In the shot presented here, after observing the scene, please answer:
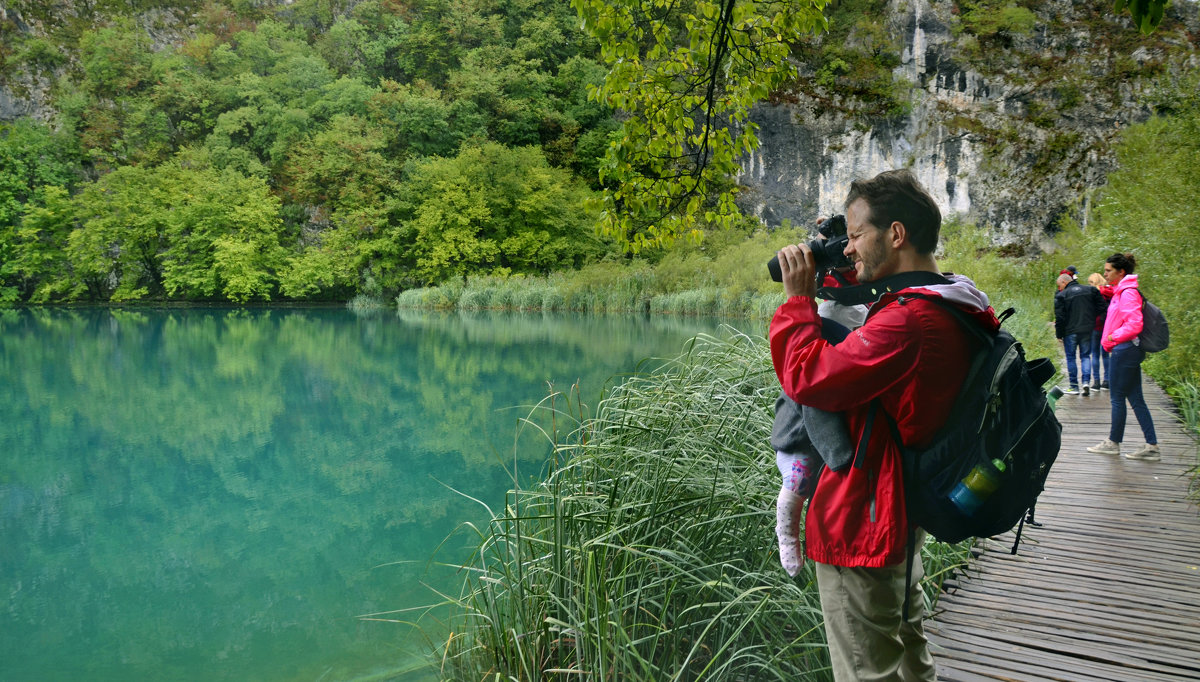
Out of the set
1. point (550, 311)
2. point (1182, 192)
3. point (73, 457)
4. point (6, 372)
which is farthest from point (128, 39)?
point (1182, 192)

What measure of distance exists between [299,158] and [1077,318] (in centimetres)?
3030

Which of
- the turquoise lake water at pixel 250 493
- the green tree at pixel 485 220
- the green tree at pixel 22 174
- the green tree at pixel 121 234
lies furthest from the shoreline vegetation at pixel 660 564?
the green tree at pixel 22 174

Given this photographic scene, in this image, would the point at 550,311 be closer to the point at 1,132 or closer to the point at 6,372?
the point at 6,372

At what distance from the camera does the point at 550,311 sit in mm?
25094

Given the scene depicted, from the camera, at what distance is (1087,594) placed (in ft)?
8.97

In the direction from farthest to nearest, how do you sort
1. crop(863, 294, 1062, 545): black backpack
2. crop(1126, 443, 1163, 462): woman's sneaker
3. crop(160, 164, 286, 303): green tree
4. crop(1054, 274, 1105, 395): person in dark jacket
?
crop(160, 164, 286, 303): green tree → crop(1054, 274, 1105, 395): person in dark jacket → crop(1126, 443, 1163, 462): woman's sneaker → crop(863, 294, 1062, 545): black backpack

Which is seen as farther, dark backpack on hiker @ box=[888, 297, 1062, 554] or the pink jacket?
the pink jacket

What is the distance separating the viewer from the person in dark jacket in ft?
22.5

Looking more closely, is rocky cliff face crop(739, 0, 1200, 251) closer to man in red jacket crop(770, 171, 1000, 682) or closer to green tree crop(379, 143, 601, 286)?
green tree crop(379, 143, 601, 286)

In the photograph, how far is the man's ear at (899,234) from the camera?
1300mm

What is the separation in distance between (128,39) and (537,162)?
19371 mm

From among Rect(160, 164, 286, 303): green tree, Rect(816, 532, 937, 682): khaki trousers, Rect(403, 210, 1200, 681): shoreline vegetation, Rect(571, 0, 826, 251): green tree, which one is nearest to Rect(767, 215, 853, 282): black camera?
Rect(816, 532, 937, 682): khaki trousers

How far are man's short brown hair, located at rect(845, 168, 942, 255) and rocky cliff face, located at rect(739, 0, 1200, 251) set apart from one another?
2324cm

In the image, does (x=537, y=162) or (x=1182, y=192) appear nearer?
(x=1182, y=192)
